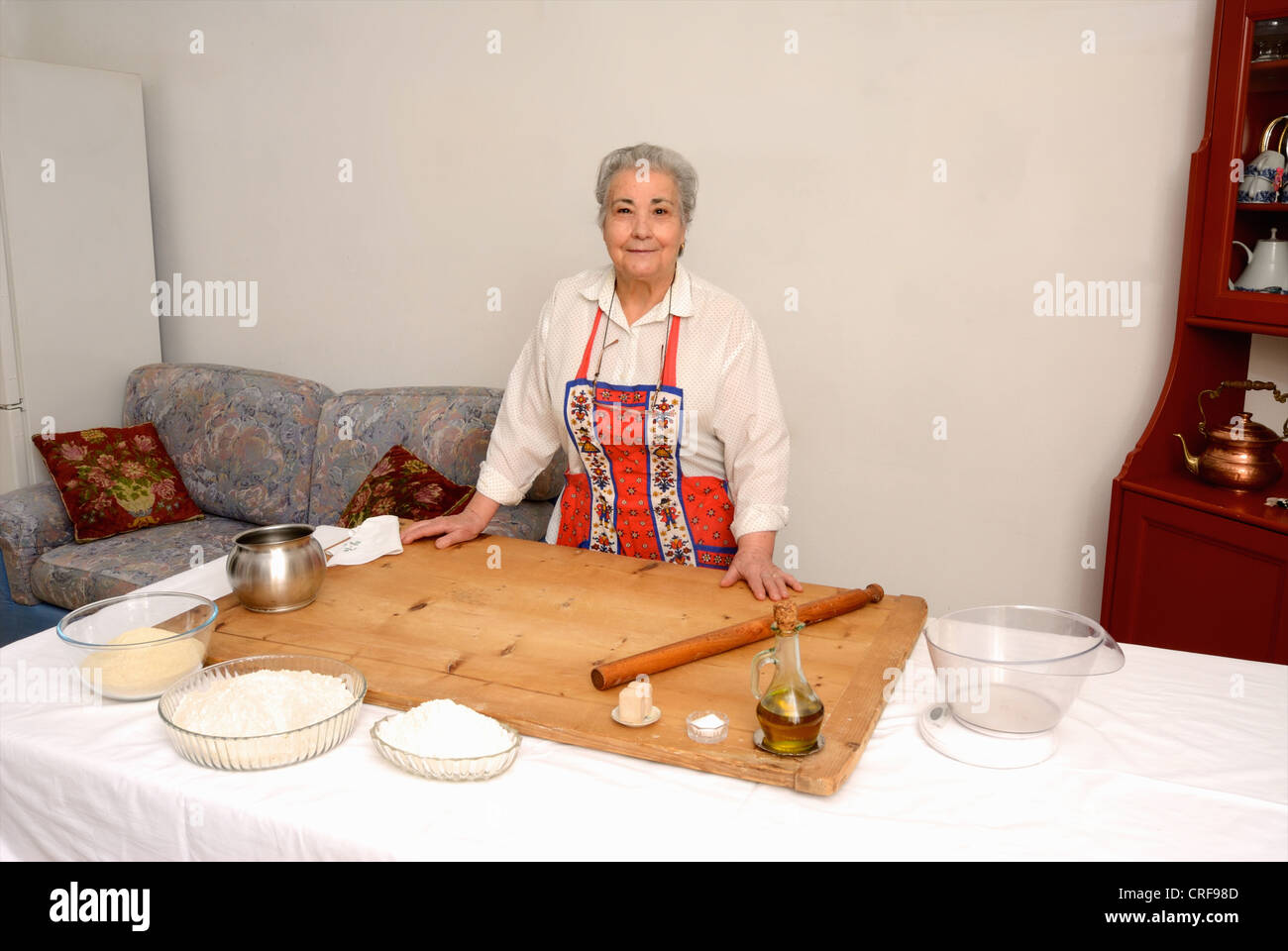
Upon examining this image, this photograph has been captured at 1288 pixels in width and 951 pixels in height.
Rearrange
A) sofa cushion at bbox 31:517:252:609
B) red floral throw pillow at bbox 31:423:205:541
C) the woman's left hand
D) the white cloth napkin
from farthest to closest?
red floral throw pillow at bbox 31:423:205:541
sofa cushion at bbox 31:517:252:609
the white cloth napkin
the woman's left hand

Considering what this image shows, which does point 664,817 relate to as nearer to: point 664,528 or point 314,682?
point 314,682

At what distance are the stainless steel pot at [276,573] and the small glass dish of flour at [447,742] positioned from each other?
1.71ft

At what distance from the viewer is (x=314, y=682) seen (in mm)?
1424

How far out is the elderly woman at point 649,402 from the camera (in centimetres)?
225

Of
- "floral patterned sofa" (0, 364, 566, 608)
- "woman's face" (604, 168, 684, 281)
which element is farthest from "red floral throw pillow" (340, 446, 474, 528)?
"woman's face" (604, 168, 684, 281)

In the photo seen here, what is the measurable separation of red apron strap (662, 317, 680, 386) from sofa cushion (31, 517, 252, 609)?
6.03ft

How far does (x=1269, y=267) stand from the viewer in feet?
8.29

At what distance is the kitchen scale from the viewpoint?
51.9 inches

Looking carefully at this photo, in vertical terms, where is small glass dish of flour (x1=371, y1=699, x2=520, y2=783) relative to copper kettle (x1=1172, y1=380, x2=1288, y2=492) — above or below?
below

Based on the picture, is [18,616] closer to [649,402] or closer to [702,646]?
[649,402]

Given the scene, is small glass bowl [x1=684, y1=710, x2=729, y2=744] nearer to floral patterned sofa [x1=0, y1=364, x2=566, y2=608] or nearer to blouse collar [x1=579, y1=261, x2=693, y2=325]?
blouse collar [x1=579, y1=261, x2=693, y2=325]

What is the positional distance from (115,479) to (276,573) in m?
2.29

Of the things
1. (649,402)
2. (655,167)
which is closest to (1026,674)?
(649,402)
